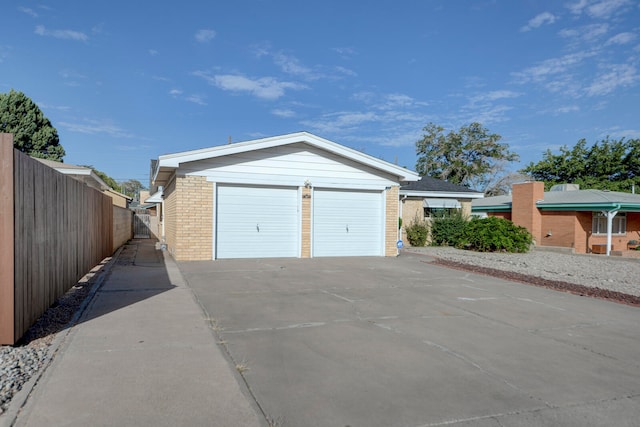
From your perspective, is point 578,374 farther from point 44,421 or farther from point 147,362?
point 44,421

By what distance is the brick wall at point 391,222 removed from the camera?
14.8 m

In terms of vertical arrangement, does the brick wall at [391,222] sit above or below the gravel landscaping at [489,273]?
above

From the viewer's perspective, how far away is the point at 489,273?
11250 millimetres

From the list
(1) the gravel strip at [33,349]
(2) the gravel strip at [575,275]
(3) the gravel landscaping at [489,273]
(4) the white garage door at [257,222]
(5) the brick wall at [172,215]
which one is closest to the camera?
(1) the gravel strip at [33,349]

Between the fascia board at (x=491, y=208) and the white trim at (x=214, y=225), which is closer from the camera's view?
the white trim at (x=214, y=225)

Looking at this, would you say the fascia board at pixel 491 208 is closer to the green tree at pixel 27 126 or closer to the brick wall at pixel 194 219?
the brick wall at pixel 194 219

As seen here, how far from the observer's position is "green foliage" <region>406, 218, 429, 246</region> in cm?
2039

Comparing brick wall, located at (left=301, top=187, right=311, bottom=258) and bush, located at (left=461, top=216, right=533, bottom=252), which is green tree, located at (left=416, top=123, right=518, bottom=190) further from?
brick wall, located at (left=301, top=187, right=311, bottom=258)

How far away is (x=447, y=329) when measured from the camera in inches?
216

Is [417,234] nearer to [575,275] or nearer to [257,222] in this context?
[575,275]

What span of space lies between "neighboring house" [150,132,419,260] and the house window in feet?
45.3

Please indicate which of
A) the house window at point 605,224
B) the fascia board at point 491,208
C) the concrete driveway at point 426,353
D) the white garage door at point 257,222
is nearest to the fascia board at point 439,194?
the fascia board at point 491,208

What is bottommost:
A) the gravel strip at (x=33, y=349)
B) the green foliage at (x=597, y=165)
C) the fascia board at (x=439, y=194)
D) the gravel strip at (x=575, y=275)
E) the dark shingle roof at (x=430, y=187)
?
the gravel strip at (x=575, y=275)

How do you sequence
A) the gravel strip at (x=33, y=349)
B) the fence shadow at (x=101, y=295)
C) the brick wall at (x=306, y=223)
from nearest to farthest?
the gravel strip at (x=33, y=349) → the fence shadow at (x=101, y=295) → the brick wall at (x=306, y=223)
